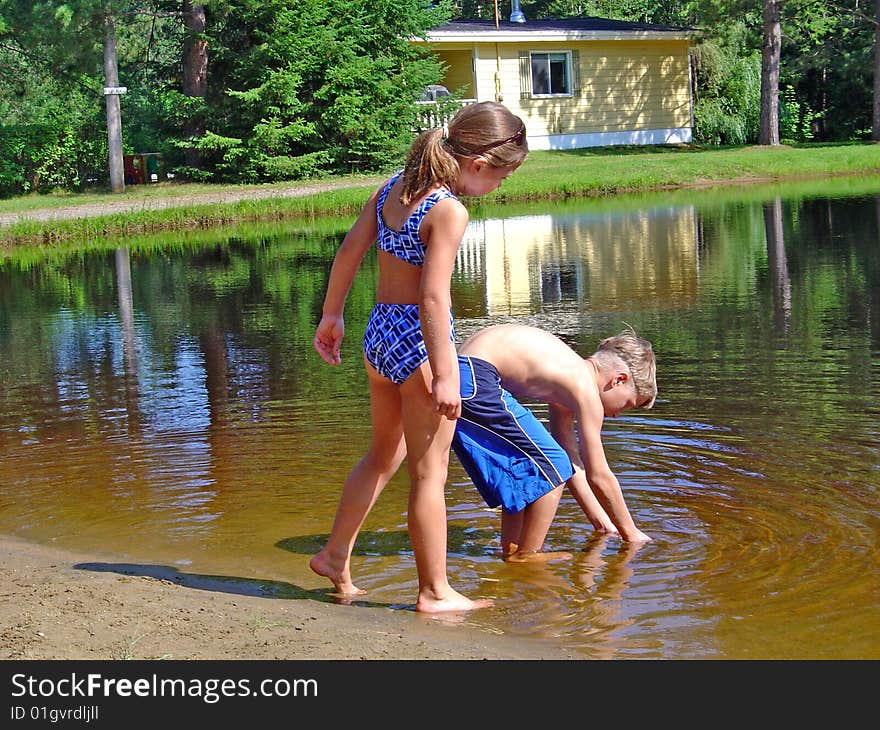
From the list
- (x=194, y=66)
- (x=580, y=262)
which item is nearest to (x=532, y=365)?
(x=580, y=262)

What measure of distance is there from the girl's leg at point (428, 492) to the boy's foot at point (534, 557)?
0.64m

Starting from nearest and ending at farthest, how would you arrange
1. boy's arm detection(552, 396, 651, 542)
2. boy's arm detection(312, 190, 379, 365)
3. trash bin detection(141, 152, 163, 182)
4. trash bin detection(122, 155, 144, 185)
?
1. boy's arm detection(312, 190, 379, 365)
2. boy's arm detection(552, 396, 651, 542)
3. trash bin detection(122, 155, 144, 185)
4. trash bin detection(141, 152, 163, 182)

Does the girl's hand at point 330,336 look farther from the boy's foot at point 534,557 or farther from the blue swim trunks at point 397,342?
the boy's foot at point 534,557

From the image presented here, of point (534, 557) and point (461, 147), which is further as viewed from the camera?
point (534, 557)

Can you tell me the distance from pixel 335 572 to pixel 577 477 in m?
1.20

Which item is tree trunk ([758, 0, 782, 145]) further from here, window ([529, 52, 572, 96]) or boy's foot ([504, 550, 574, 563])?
boy's foot ([504, 550, 574, 563])

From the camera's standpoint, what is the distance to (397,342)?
162 inches

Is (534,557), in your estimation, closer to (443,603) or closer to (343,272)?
(443,603)

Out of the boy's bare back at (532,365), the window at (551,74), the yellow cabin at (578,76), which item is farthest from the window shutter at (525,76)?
the boy's bare back at (532,365)

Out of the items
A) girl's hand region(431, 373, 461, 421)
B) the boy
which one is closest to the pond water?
the boy

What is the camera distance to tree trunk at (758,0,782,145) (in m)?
34.9

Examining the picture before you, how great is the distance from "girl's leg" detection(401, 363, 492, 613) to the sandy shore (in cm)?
11
